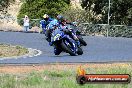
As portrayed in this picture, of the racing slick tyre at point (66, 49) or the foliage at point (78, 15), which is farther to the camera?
the foliage at point (78, 15)

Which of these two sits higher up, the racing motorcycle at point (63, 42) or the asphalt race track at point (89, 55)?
the racing motorcycle at point (63, 42)

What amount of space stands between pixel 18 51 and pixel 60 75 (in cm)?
1003

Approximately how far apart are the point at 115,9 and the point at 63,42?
20.3 meters

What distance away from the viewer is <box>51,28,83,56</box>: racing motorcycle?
20250mm

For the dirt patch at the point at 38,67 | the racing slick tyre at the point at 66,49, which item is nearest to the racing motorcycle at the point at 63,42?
the racing slick tyre at the point at 66,49

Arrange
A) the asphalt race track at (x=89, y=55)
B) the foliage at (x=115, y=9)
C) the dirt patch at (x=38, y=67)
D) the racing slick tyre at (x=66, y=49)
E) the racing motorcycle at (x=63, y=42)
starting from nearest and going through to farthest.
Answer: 1. the dirt patch at (x=38, y=67)
2. the asphalt race track at (x=89, y=55)
3. the racing motorcycle at (x=63, y=42)
4. the racing slick tyre at (x=66, y=49)
5. the foliage at (x=115, y=9)

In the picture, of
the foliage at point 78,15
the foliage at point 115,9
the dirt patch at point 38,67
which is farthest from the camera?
the foliage at point 78,15

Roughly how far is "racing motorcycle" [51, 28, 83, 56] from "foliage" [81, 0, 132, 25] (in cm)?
1812

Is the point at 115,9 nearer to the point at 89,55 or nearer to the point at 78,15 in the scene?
the point at 78,15

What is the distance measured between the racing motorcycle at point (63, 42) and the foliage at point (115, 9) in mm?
18122

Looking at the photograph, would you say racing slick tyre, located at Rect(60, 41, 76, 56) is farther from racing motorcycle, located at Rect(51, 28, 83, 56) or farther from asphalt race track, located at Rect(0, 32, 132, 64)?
asphalt race track, located at Rect(0, 32, 132, 64)

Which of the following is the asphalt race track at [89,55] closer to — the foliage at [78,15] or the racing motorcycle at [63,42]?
the racing motorcycle at [63,42]

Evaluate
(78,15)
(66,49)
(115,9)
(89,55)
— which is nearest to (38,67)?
(66,49)

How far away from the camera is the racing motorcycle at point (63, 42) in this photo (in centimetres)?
2025
